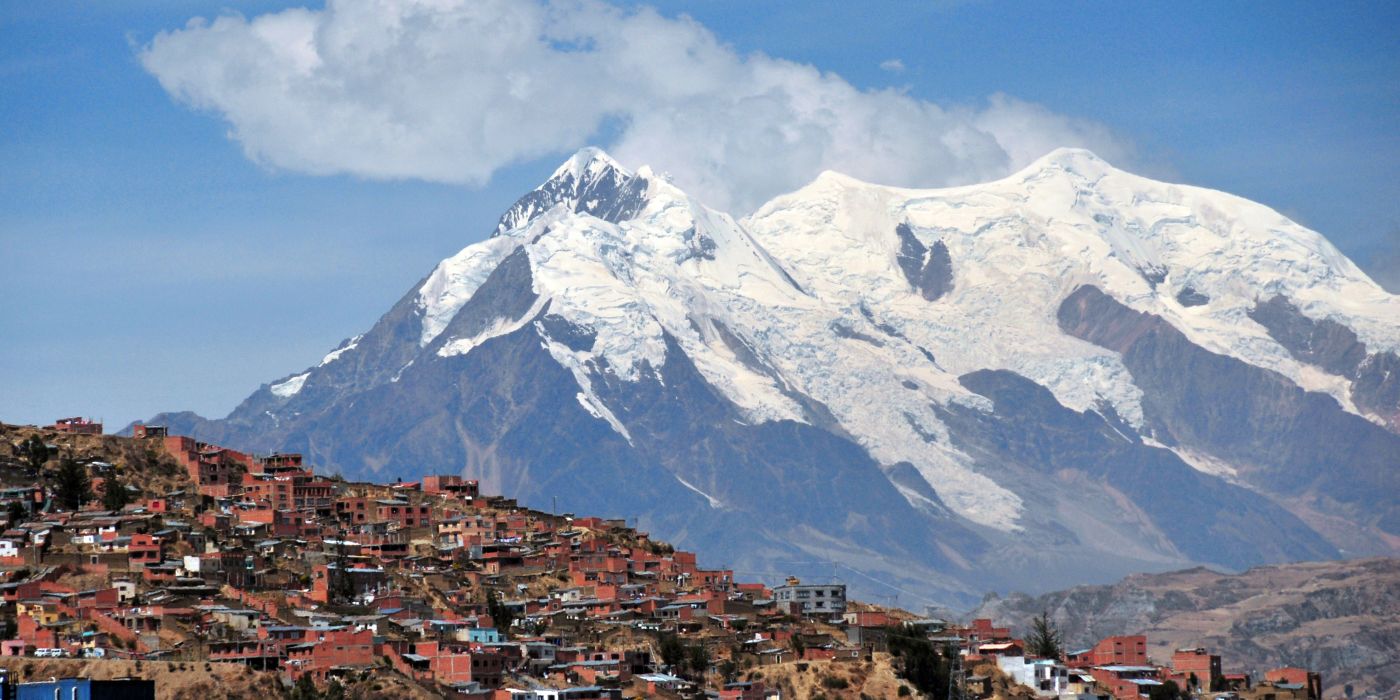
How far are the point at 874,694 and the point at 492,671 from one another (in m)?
22.7

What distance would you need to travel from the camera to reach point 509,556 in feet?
508

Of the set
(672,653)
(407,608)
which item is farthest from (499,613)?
(672,653)

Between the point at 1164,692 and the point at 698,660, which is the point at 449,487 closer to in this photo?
the point at 698,660

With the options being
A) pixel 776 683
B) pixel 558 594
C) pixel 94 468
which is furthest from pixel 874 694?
pixel 94 468

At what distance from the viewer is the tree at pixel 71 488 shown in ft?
484

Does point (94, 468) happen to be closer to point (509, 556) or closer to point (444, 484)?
point (509, 556)

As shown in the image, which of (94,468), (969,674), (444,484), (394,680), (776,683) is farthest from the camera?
(444,484)

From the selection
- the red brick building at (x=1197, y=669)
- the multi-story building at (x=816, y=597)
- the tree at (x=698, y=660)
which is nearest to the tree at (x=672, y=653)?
the tree at (x=698, y=660)

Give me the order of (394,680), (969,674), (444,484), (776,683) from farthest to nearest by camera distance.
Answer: (444,484)
(969,674)
(776,683)
(394,680)

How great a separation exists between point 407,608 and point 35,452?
30328 mm

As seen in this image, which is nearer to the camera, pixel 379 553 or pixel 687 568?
pixel 379 553

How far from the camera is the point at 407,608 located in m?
135

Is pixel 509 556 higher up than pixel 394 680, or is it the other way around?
pixel 509 556

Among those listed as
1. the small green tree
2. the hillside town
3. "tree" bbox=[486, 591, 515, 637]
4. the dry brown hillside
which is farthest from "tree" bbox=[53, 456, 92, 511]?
the small green tree
